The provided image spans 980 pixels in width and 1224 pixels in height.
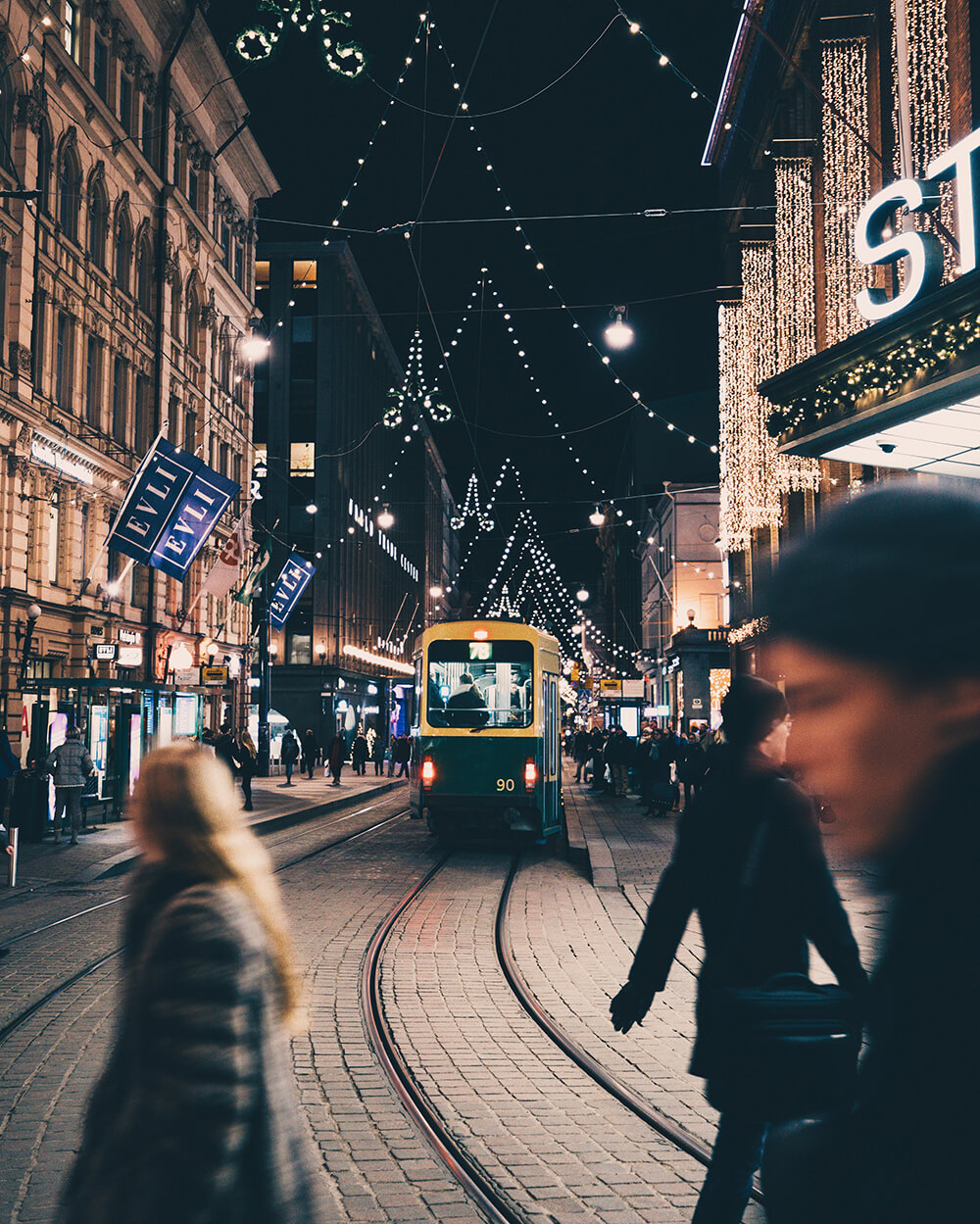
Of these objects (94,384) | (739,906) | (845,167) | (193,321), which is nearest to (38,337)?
(94,384)

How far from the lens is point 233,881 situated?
9.71 feet

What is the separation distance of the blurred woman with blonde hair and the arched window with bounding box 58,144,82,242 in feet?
100

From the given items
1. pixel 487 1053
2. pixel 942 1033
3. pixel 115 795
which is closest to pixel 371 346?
pixel 115 795

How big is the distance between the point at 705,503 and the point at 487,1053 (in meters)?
59.7

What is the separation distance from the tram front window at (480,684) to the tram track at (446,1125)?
8.53 m

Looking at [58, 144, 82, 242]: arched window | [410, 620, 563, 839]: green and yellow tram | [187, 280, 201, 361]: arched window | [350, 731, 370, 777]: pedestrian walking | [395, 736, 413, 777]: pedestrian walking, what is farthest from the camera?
[350, 731, 370, 777]: pedestrian walking

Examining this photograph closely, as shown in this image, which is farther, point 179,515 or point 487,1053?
point 179,515

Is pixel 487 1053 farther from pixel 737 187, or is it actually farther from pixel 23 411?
pixel 737 187

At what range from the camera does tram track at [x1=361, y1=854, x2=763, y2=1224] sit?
16.3ft

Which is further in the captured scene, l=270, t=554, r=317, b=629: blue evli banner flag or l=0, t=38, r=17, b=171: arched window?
l=270, t=554, r=317, b=629: blue evli banner flag

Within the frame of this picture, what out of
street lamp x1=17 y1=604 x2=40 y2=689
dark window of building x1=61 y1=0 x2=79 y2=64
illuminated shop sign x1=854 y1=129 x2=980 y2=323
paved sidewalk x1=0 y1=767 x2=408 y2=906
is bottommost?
paved sidewalk x1=0 y1=767 x2=408 y2=906

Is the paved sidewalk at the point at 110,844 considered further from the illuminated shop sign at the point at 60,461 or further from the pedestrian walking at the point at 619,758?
the illuminated shop sign at the point at 60,461

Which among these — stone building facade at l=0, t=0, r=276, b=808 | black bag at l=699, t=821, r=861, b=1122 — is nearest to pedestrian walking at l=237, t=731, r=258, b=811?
stone building facade at l=0, t=0, r=276, b=808

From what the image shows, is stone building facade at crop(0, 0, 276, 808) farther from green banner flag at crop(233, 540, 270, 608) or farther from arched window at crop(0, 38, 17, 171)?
green banner flag at crop(233, 540, 270, 608)
